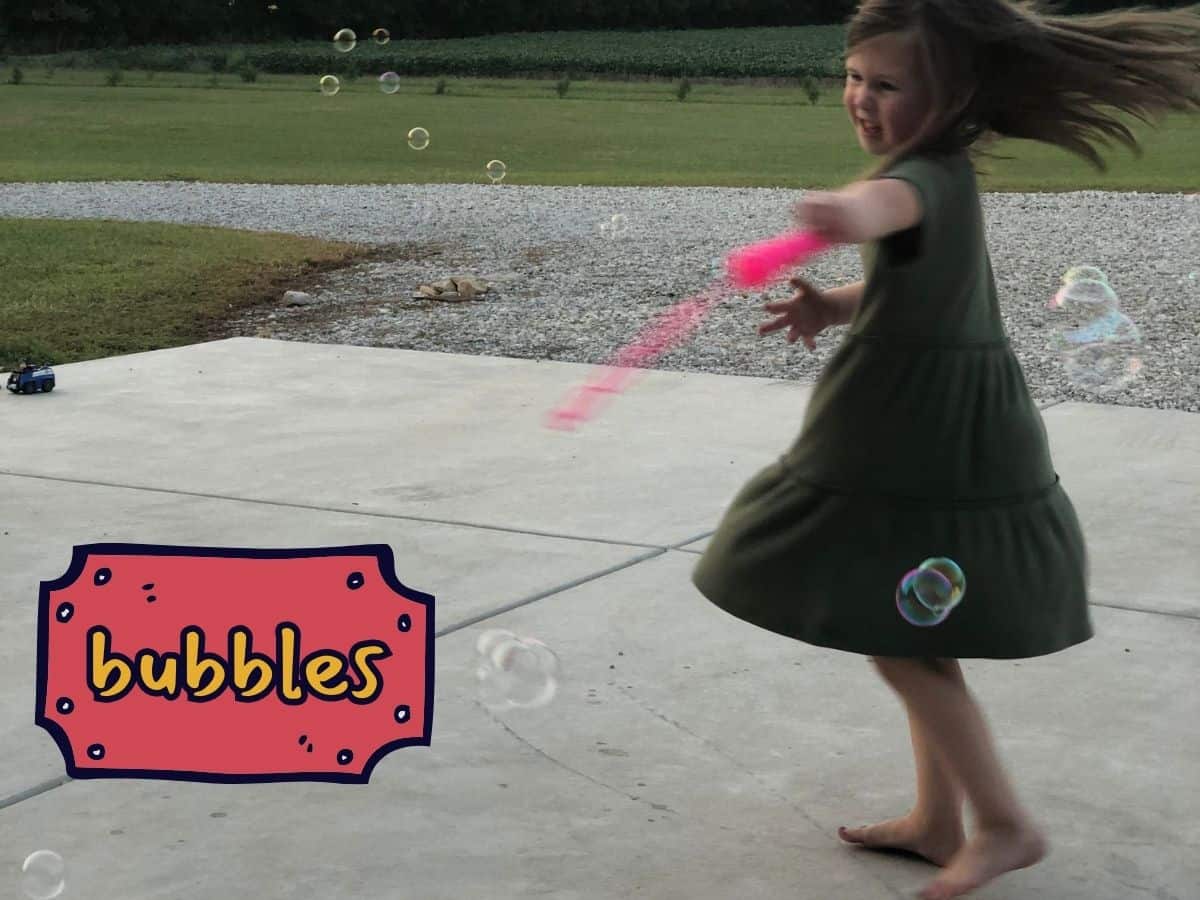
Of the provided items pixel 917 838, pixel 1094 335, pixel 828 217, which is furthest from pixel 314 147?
pixel 828 217

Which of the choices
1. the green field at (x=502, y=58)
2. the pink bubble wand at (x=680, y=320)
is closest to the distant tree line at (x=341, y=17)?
the green field at (x=502, y=58)

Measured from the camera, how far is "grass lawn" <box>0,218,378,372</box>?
365 inches

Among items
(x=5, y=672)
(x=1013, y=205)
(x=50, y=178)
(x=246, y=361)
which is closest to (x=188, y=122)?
(x=50, y=178)

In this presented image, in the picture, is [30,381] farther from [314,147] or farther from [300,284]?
[314,147]

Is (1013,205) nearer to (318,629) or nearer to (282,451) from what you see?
(282,451)

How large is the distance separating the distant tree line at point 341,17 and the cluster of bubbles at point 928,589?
45.9 metres

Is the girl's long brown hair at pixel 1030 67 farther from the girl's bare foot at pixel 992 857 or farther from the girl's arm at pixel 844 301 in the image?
the girl's bare foot at pixel 992 857

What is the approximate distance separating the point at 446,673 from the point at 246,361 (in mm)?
4446

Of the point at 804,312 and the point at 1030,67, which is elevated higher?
the point at 1030,67

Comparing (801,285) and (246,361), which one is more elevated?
(801,285)

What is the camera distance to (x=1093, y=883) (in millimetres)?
2828

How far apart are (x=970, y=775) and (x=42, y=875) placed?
4.78 ft

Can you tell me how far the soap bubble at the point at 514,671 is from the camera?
143 inches

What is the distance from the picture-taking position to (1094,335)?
4582 millimetres
